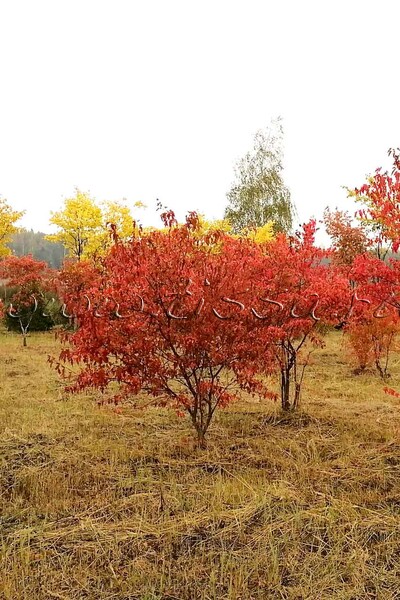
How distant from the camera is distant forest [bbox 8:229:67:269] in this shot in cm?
6019

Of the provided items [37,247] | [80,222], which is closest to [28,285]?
[80,222]

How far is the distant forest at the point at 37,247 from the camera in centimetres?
6019

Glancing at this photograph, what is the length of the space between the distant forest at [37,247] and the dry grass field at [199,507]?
5280cm

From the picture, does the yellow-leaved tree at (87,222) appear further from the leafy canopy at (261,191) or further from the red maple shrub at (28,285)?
the leafy canopy at (261,191)

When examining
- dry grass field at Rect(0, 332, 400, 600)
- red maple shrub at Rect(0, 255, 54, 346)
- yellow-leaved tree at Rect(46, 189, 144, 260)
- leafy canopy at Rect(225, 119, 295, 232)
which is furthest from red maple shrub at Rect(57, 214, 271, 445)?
leafy canopy at Rect(225, 119, 295, 232)

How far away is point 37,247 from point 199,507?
2613 inches

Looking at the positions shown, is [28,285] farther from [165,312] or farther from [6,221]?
[165,312]

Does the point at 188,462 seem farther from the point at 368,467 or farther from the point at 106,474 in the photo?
the point at 368,467

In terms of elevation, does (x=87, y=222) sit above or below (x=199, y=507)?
above

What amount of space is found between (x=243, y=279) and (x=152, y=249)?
1.17 m

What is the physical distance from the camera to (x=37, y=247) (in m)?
67.2

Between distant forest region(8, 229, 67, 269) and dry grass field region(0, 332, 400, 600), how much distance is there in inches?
2079

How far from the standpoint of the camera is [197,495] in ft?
17.1

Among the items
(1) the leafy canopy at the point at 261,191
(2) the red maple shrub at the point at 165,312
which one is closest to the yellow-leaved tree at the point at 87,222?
(1) the leafy canopy at the point at 261,191
